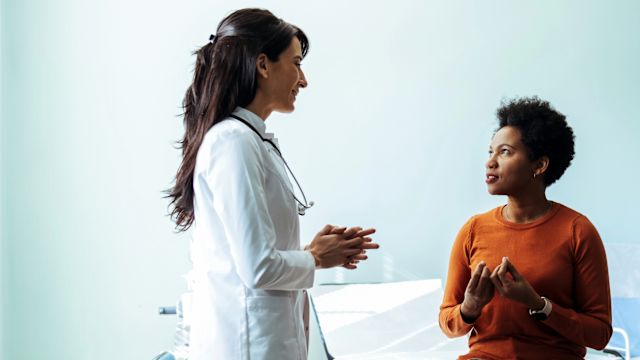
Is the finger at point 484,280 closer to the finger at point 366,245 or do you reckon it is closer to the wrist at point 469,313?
the wrist at point 469,313

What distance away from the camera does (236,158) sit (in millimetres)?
1355

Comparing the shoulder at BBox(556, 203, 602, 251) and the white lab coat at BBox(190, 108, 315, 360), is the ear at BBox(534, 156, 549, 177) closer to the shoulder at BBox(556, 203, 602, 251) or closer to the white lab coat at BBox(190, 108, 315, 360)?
the shoulder at BBox(556, 203, 602, 251)

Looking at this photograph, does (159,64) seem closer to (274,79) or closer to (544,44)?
(544,44)

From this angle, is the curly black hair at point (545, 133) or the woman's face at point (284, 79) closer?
the woman's face at point (284, 79)

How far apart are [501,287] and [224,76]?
82 centimetres

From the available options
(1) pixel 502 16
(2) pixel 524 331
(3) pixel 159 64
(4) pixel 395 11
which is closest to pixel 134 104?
(3) pixel 159 64

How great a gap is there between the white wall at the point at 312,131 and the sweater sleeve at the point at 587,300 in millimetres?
2057

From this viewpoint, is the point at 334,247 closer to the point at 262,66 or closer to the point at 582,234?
the point at 262,66

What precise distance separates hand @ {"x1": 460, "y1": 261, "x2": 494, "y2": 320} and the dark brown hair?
2.27 feet

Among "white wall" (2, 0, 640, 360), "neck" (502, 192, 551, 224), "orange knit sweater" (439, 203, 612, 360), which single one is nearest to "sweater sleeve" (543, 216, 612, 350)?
"orange knit sweater" (439, 203, 612, 360)

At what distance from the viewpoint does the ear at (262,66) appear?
1.52 m

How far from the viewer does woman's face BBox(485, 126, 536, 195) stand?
6.21 ft

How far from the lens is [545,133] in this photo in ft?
6.24

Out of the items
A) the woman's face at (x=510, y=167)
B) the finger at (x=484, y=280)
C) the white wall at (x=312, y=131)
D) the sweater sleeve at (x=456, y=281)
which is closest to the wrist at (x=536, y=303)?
the finger at (x=484, y=280)
